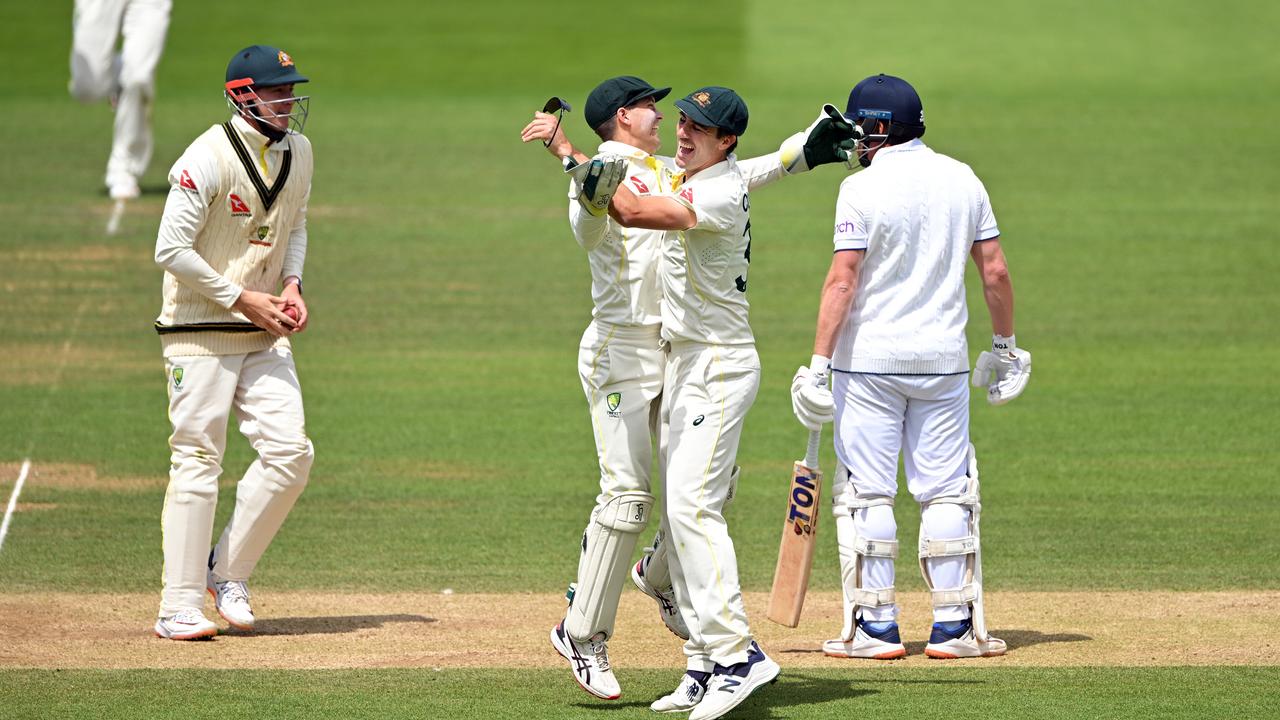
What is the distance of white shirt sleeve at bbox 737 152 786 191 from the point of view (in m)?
7.54

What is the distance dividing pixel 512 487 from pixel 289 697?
4245 mm

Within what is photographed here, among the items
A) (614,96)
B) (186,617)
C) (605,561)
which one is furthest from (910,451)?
(186,617)

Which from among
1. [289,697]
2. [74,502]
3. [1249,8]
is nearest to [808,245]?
[74,502]

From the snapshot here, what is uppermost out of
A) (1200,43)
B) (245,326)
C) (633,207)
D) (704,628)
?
(1200,43)

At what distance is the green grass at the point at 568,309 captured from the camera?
359 inches

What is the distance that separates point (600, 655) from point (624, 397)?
1037mm

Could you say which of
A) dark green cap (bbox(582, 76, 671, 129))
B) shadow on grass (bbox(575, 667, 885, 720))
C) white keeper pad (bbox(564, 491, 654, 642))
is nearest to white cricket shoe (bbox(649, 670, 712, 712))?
shadow on grass (bbox(575, 667, 885, 720))

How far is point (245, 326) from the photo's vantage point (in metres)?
8.07

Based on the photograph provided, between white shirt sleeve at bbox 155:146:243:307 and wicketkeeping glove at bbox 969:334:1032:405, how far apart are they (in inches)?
135

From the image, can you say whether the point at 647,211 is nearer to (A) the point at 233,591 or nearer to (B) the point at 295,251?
(B) the point at 295,251

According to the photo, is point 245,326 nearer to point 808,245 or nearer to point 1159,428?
point 1159,428

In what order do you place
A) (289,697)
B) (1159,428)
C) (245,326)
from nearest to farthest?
(289,697), (245,326), (1159,428)

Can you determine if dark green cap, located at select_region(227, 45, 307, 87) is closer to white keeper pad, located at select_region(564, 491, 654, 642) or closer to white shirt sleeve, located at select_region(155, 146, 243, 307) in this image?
white shirt sleeve, located at select_region(155, 146, 243, 307)

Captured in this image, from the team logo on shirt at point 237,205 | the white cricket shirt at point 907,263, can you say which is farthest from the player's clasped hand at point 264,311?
the white cricket shirt at point 907,263
